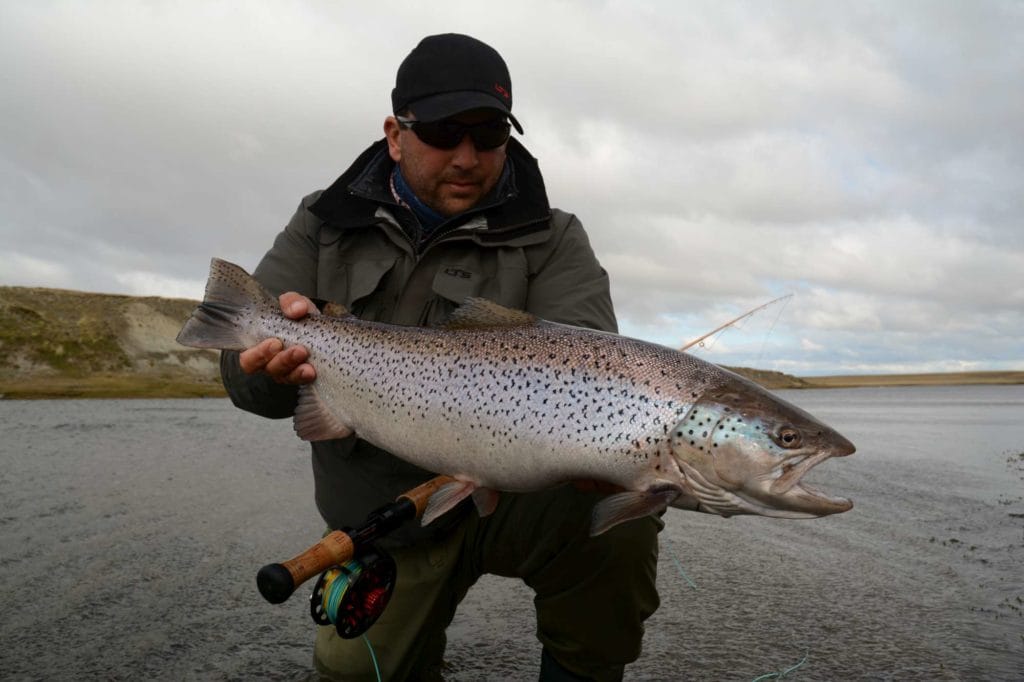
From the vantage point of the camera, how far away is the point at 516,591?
4734 millimetres

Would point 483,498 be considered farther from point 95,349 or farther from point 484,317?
point 95,349

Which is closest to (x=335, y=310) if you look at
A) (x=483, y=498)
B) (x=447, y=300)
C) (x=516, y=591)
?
(x=447, y=300)

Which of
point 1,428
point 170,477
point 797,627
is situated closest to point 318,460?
point 797,627

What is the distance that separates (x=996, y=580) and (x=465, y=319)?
4085 mm

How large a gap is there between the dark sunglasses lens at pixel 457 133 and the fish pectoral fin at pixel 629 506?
1.93 m

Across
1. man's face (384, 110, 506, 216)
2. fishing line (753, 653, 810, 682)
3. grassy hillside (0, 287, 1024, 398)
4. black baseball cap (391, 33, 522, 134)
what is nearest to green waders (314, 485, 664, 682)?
fishing line (753, 653, 810, 682)

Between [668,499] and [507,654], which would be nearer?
[668,499]

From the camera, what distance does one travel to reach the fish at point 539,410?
2598 mm

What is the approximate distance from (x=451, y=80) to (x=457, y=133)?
263 mm

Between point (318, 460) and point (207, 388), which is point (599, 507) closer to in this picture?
point (318, 460)

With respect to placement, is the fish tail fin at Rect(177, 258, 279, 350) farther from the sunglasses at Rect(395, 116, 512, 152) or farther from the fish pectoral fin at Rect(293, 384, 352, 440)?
the sunglasses at Rect(395, 116, 512, 152)

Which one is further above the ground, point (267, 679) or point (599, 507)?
point (599, 507)

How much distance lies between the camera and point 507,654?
367cm

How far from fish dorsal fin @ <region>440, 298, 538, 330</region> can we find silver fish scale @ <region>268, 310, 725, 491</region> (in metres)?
0.03
